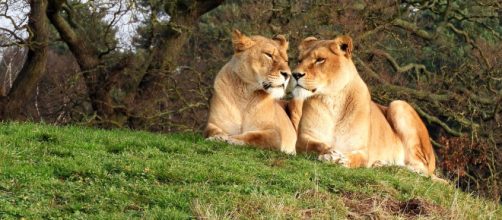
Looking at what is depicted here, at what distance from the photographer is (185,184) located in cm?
911

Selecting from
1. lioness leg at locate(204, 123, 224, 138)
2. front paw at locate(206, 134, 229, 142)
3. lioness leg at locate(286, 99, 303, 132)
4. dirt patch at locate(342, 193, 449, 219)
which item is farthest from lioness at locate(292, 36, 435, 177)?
dirt patch at locate(342, 193, 449, 219)

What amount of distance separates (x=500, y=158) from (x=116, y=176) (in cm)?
1350

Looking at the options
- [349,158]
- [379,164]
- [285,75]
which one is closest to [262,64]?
[285,75]

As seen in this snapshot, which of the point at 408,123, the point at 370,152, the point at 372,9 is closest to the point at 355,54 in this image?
the point at 372,9

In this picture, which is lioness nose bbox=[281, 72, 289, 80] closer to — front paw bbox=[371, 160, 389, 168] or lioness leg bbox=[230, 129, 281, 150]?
lioness leg bbox=[230, 129, 281, 150]

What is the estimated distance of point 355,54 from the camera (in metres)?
20.2

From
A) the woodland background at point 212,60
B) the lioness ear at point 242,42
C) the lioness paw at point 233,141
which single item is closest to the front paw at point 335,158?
the lioness paw at point 233,141

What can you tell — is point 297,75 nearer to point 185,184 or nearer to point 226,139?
point 226,139

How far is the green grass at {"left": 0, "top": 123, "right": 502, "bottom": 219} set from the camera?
8109 millimetres

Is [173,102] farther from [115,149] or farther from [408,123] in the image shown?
[115,149]

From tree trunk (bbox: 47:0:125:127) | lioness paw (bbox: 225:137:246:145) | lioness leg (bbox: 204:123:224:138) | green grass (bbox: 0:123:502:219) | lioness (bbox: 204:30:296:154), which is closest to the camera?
green grass (bbox: 0:123:502:219)

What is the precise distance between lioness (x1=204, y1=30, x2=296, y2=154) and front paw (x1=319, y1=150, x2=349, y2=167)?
49.6 inches

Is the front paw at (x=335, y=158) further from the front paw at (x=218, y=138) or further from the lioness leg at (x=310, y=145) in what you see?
the front paw at (x=218, y=138)

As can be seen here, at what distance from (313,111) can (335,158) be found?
0.92m
